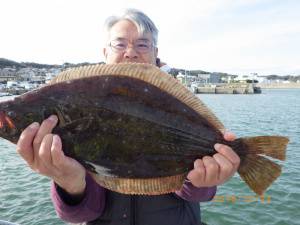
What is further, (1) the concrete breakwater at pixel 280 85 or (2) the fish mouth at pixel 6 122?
(1) the concrete breakwater at pixel 280 85

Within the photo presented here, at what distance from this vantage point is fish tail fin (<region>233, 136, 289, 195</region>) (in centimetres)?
246

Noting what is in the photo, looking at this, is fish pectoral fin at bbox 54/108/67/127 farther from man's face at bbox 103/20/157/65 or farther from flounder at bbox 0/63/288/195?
man's face at bbox 103/20/157/65

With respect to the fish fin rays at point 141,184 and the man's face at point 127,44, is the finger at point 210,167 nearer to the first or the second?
the fish fin rays at point 141,184

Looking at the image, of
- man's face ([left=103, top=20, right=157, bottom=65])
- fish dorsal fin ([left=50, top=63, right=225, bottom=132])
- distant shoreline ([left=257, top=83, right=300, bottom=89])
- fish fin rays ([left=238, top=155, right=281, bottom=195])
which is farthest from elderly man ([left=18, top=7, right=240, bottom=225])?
distant shoreline ([left=257, top=83, right=300, bottom=89])

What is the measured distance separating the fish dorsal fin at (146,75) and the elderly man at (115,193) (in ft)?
0.98

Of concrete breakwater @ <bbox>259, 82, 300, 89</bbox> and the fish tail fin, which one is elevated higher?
the fish tail fin

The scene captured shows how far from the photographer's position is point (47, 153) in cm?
235

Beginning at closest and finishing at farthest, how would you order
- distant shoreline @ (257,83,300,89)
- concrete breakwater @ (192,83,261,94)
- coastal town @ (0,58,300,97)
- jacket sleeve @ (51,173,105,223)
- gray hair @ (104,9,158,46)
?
jacket sleeve @ (51,173,105,223) < gray hair @ (104,9,158,46) < coastal town @ (0,58,300,97) < concrete breakwater @ (192,83,261,94) < distant shoreline @ (257,83,300,89)

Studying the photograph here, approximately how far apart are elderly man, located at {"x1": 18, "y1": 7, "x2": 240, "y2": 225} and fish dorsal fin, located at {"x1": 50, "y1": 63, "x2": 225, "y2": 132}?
0.98ft

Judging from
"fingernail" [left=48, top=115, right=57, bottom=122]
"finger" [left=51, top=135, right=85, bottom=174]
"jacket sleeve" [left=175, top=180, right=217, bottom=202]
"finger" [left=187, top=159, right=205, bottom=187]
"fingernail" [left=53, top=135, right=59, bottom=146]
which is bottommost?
"jacket sleeve" [left=175, top=180, right=217, bottom=202]

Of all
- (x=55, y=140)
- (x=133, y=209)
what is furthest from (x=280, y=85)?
(x=55, y=140)

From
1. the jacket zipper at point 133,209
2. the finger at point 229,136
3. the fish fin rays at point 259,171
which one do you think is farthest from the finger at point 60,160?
the fish fin rays at point 259,171

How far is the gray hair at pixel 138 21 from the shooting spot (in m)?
3.31

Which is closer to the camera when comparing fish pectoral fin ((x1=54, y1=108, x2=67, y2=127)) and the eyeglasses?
fish pectoral fin ((x1=54, y1=108, x2=67, y2=127))
